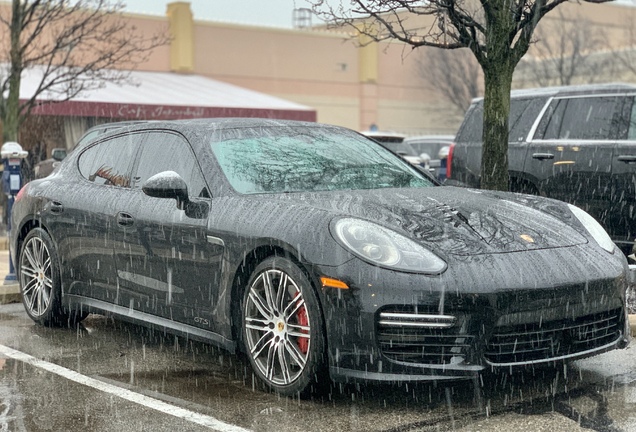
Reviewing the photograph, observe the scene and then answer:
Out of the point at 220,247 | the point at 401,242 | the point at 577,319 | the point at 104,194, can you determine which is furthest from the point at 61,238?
the point at 577,319

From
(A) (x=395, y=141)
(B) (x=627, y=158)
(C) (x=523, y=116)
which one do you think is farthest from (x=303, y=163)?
(A) (x=395, y=141)

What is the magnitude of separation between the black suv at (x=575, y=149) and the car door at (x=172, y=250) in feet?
11.8

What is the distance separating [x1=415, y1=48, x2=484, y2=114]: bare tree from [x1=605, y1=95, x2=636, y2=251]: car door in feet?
112

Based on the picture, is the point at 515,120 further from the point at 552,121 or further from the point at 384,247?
the point at 384,247

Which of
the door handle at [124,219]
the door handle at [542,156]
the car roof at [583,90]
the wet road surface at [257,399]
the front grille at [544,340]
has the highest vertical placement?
the car roof at [583,90]

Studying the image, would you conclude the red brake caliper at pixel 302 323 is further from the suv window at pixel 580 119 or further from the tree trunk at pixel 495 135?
the suv window at pixel 580 119

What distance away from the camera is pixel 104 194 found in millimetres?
6637

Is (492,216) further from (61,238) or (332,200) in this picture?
(61,238)

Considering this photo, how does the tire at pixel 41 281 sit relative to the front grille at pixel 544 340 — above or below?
below

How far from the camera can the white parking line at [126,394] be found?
15.4 feet

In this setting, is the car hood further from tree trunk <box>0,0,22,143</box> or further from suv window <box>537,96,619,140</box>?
tree trunk <box>0,0,22,143</box>

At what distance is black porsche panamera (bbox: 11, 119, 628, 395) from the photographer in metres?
4.74

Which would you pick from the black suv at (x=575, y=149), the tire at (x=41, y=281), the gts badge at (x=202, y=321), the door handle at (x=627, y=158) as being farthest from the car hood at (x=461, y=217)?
the door handle at (x=627, y=158)

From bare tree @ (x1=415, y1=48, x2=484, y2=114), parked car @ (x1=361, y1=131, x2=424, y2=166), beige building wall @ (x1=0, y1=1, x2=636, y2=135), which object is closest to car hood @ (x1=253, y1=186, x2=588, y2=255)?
parked car @ (x1=361, y1=131, x2=424, y2=166)
